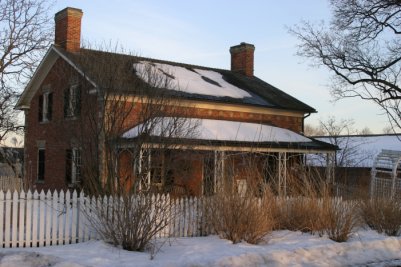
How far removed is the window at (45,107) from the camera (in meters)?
22.8

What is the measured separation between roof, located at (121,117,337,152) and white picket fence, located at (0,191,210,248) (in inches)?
83.5

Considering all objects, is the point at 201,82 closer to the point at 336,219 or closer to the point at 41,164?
the point at 41,164

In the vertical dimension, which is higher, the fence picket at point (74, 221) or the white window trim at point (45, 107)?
the white window trim at point (45, 107)

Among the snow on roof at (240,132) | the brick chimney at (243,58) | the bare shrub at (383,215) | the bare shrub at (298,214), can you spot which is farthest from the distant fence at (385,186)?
the brick chimney at (243,58)

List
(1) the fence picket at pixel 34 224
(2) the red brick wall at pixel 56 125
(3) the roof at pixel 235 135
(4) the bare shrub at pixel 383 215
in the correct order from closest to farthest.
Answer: (1) the fence picket at pixel 34 224 < (3) the roof at pixel 235 135 < (4) the bare shrub at pixel 383 215 < (2) the red brick wall at pixel 56 125

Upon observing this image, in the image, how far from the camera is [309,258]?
31.2ft

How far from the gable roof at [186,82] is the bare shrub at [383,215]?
5.65m

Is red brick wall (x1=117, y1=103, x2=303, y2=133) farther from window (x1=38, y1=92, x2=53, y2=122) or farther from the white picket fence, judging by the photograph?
the white picket fence

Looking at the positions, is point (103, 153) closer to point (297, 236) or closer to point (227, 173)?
point (227, 173)

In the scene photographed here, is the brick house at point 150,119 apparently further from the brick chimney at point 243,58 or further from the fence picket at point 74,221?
the fence picket at point 74,221

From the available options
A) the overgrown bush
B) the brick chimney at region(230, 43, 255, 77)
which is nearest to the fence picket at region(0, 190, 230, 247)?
the overgrown bush

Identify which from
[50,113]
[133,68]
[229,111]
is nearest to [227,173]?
[133,68]

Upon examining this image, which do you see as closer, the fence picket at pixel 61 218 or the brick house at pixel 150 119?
the fence picket at pixel 61 218

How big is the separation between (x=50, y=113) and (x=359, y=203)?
14781 millimetres
